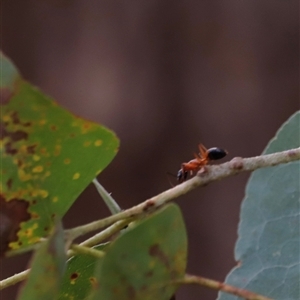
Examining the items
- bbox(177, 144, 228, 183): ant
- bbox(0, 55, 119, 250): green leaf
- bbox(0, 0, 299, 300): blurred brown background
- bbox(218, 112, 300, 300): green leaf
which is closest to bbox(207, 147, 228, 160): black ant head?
bbox(177, 144, 228, 183): ant

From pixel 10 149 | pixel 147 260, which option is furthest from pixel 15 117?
pixel 147 260

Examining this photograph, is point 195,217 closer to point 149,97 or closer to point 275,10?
point 149,97

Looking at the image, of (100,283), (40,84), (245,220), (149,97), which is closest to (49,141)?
(100,283)

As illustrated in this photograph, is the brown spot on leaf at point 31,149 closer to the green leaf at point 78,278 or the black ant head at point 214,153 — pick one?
the green leaf at point 78,278

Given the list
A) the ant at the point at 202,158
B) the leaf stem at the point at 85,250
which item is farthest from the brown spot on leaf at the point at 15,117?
the ant at the point at 202,158

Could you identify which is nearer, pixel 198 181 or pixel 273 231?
pixel 198 181

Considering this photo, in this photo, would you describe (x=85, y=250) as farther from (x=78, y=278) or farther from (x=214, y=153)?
(x=214, y=153)
